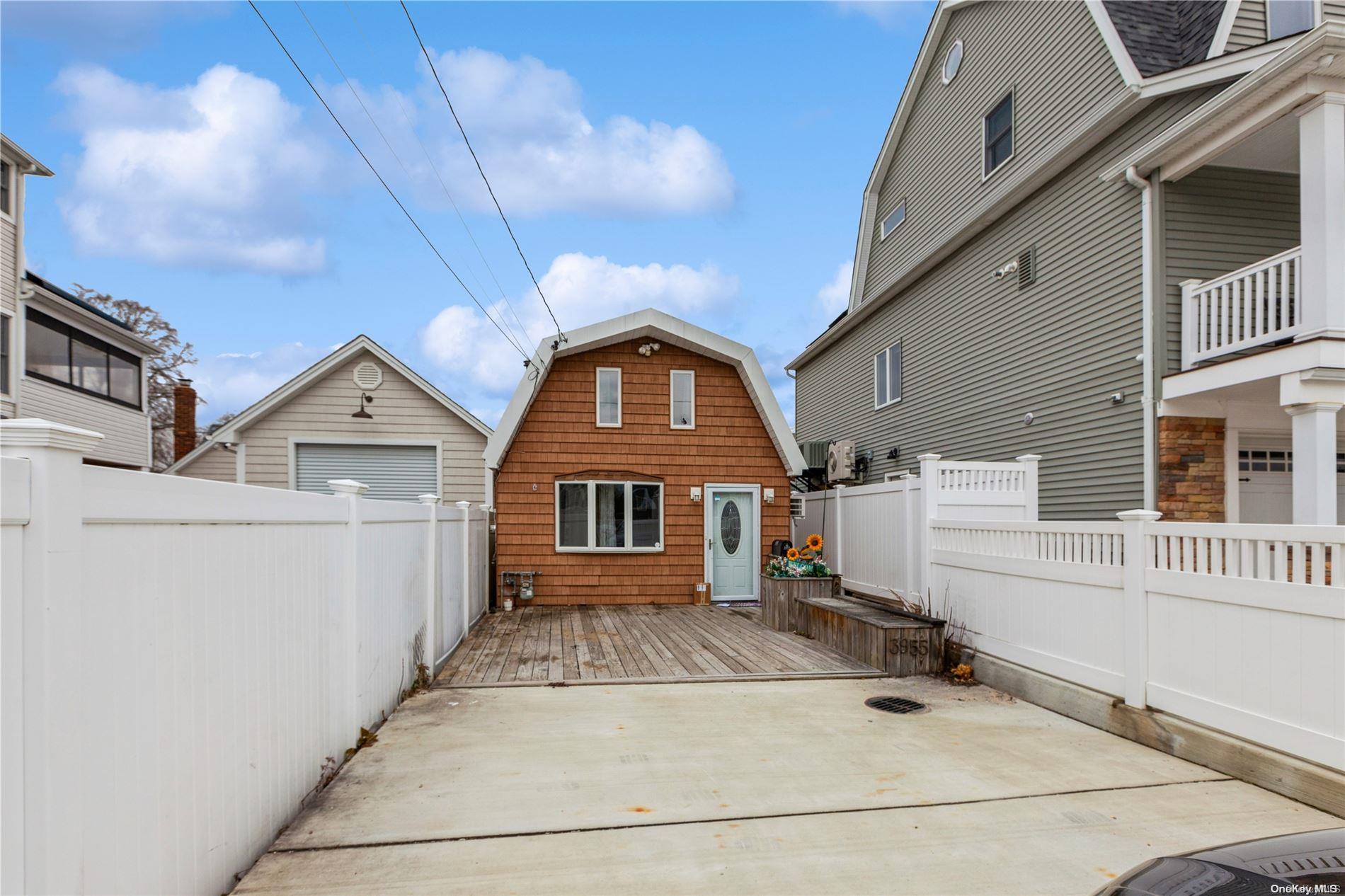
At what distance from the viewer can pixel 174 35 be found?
6.56 m

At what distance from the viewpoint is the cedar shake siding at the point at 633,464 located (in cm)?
1123

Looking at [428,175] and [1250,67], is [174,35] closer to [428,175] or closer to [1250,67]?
[428,175]

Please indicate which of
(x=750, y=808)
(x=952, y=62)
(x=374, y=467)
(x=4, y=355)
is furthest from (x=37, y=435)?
(x=4, y=355)

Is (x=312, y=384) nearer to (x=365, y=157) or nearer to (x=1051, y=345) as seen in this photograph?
(x=365, y=157)

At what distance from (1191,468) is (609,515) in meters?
7.65

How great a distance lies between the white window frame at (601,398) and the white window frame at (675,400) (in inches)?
31.6

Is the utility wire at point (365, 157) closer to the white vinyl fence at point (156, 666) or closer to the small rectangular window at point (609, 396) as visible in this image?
the small rectangular window at point (609, 396)

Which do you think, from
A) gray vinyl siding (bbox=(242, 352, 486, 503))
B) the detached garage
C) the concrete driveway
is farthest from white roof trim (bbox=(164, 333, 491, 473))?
the concrete driveway

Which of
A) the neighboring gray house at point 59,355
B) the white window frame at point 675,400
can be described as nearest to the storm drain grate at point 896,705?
the white window frame at point 675,400

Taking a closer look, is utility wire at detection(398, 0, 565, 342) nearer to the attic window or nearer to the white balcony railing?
the white balcony railing

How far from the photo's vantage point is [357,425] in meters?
14.2

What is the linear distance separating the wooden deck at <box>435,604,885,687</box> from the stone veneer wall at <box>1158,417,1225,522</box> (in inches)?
155

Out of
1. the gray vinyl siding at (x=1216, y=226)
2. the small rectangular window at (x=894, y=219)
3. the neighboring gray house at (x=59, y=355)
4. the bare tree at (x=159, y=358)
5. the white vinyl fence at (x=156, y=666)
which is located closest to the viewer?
the white vinyl fence at (x=156, y=666)

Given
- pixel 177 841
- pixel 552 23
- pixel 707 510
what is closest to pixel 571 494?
pixel 707 510
